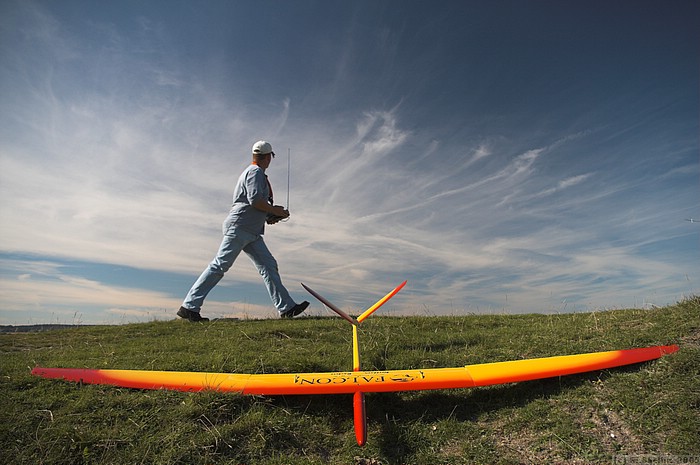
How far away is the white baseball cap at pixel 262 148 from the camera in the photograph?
9.75 meters

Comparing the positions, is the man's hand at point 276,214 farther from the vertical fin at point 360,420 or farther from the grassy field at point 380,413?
the vertical fin at point 360,420

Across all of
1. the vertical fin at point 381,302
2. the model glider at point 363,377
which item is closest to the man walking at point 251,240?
the vertical fin at point 381,302

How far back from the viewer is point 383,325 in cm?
802

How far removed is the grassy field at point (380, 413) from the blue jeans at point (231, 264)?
2.65 metres

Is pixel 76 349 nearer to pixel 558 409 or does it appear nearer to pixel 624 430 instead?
pixel 558 409

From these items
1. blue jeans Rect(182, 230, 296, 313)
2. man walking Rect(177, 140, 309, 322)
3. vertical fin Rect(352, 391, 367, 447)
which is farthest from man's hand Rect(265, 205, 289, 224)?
vertical fin Rect(352, 391, 367, 447)

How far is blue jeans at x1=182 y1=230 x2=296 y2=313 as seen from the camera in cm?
924

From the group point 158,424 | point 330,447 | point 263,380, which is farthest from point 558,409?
point 158,424

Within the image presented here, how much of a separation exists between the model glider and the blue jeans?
3834 millimetres

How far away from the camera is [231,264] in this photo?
944 centimetres

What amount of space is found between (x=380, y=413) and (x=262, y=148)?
6706mm

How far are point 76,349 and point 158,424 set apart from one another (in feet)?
12.9

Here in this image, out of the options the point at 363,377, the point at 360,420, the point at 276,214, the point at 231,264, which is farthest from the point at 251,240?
the point at 360,420

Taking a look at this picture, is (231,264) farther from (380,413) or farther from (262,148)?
(380,413)
